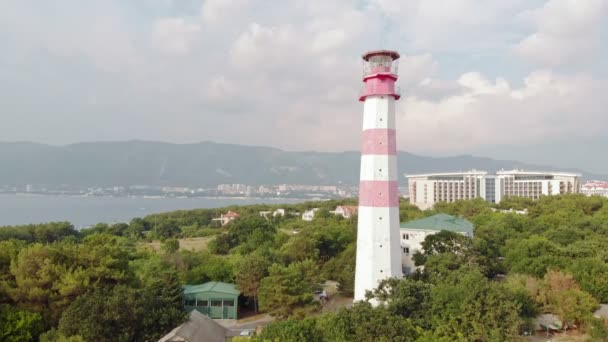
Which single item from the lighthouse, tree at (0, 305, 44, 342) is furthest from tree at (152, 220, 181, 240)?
the lighthouse

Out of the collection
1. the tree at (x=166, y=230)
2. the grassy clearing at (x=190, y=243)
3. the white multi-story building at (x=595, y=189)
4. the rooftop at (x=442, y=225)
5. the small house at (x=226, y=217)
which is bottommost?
the grassy clearing at (x=190, y=243)

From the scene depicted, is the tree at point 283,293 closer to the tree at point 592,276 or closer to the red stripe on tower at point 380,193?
the red stripe on tower at point 380,193

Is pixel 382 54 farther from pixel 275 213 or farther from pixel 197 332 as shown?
pixel 275 213

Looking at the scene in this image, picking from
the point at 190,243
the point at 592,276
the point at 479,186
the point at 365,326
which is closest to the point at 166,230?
the point at 190,243

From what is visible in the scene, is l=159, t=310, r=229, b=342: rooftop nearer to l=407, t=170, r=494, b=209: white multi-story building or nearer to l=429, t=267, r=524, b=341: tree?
l=429, t=267, r=524, b=341: tree

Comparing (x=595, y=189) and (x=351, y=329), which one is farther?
(x=595, y=189)

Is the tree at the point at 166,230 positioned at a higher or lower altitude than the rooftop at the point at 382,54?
lower

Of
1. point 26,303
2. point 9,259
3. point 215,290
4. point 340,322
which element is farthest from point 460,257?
point 9,259

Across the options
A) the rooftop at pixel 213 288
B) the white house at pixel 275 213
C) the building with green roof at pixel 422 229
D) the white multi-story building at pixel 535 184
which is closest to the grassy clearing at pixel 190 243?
the white house at pixel 275 213
